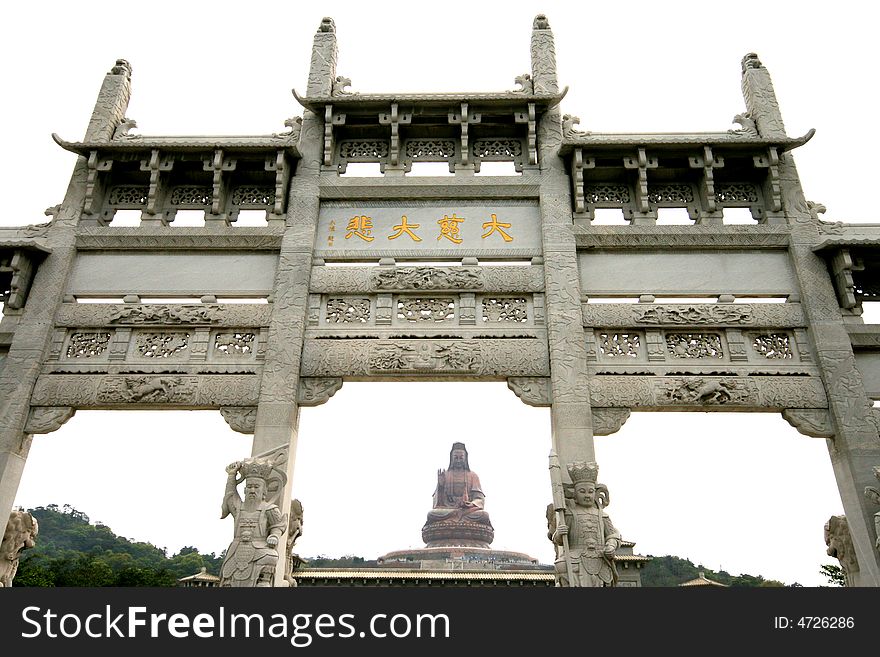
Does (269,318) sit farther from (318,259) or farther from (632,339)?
(632,339)

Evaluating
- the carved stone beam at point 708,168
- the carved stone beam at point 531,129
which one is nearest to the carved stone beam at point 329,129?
the carved stone beam at point 531,129

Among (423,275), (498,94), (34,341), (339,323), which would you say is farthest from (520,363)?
(34,341)

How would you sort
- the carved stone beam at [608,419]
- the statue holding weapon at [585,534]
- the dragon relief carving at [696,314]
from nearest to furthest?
the statue holding weapon at [585,534] → the carved stone beam at [608,419] → the dragon relief carving at [696,314]

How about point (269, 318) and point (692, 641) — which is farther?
point (269, 318)

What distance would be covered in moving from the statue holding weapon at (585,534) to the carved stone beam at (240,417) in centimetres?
379

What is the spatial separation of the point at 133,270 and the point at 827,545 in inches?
399

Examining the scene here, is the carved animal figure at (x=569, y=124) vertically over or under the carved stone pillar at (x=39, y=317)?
over

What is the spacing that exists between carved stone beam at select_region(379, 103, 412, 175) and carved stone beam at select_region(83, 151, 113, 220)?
4.29m

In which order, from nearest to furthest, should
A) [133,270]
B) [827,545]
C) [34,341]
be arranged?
[827,545]
[34,341]
[133,270]

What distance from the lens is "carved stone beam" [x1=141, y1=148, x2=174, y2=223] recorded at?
30.8 feet

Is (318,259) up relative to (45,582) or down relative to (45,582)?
up

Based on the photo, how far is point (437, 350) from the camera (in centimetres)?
829

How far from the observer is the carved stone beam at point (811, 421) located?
25.5ft

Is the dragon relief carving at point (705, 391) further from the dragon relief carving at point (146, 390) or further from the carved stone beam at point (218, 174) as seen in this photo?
the carved stone beam at point (218, 174)
